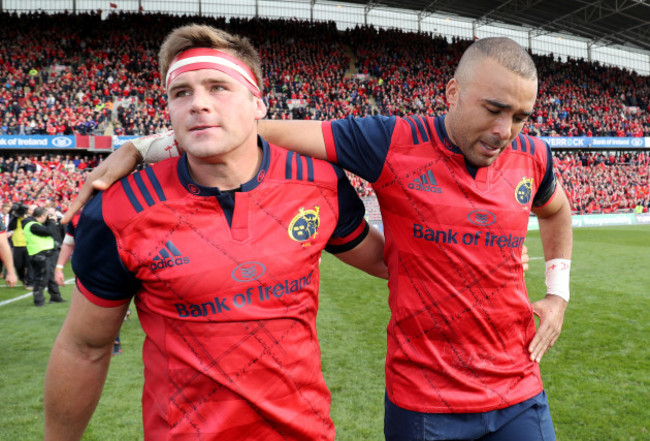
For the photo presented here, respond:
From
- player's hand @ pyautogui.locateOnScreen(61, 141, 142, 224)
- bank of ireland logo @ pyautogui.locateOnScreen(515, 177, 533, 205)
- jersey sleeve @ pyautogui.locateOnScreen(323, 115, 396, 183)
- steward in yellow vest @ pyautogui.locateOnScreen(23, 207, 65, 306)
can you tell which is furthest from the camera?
steward in yellow vest @ pyautogui.locateOnScreen(23, 207, 65, 306)

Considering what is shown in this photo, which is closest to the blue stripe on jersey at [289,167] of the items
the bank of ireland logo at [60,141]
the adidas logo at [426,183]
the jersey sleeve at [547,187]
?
the adidas logo at [426,183]

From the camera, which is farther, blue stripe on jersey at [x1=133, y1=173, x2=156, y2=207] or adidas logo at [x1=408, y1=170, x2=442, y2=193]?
adidas logo at [x1=408, y1=170, x2=442, y2=193]

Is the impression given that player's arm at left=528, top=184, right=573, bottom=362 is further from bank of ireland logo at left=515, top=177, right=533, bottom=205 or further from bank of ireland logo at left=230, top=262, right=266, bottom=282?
bank of ireland logo at left=230, top=262, right=266, bottom=282

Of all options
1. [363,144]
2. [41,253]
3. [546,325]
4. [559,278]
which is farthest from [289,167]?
[41,253]

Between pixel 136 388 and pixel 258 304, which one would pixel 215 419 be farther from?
pixel 136 388

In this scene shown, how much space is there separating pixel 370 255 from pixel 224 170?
3.09 feet

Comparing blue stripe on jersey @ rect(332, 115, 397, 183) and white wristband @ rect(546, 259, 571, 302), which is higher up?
blue stripe on jersey @ rect(332, 115, 397, 183)

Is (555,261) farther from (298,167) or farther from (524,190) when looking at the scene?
(298,167)

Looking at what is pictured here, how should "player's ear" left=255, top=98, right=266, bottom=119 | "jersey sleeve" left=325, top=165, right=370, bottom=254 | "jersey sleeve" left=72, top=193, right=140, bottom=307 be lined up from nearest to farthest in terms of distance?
"jersey sleeve" left=72, top=193, right=140, bottom=307, "player's ear" left=255, top=98, right=266, bottom=119, "jersey sleeve" left=325, top=165, right=370, bottom=254

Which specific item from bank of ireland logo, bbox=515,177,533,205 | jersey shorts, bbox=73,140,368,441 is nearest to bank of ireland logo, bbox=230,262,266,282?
jersey shorts, bbox=73,140,368,441

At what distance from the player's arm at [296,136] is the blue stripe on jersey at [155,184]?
53 cm

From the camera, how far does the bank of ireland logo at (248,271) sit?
176 centimetres

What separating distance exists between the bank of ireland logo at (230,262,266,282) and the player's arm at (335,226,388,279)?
2.31 ft

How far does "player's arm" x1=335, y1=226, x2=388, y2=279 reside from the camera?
2432 millimetres
